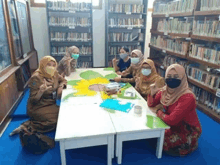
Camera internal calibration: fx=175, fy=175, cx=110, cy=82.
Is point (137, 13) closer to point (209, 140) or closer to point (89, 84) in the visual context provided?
point (89, 84)

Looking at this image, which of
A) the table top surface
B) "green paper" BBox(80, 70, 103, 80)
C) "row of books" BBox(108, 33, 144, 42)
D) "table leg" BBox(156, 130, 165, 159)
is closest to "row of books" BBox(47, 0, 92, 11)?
"row of books" BBox(108, 33, 144, 42)

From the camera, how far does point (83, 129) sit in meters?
1.53

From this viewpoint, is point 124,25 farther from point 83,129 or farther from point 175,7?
point 83,129

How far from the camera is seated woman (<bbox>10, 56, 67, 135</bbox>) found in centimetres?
223

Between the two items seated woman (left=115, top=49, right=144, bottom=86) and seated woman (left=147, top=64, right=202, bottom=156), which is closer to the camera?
seated woman (left=147, top=64, right=202, bottom=156)

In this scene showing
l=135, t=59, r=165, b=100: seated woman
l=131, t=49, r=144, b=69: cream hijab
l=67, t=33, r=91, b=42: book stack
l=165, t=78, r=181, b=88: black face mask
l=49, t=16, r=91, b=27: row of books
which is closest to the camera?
l=165, t=78, r=181, b=88: black face mask

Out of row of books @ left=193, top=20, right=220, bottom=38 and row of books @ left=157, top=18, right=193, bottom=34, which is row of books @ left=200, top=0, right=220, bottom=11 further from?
row of books @ left=157, top=18, right=193, bottom=34

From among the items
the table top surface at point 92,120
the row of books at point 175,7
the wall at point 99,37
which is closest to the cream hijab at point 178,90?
the table top surface at point 92,120

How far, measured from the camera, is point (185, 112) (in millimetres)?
1707

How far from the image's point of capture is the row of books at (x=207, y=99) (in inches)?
110

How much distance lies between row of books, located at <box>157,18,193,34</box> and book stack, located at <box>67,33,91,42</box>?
77.0 inches

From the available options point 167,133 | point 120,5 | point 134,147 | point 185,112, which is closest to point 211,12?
point 185,112

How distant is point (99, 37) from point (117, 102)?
3713 mm

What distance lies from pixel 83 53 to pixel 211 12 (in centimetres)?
336
